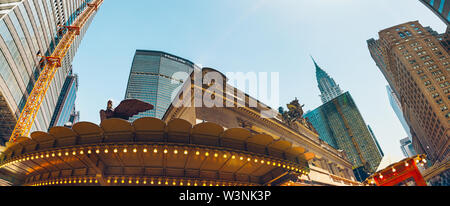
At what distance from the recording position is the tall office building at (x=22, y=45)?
42719mm

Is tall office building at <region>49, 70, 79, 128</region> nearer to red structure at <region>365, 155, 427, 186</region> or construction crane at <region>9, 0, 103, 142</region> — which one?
construction crane at <region>9, 0, 103, 142</region>

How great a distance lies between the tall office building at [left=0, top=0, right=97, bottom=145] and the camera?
140ft

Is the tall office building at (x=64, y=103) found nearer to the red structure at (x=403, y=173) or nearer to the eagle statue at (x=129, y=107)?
the eagle statue at (x=129, y=107)

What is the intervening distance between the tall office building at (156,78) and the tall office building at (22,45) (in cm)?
6242

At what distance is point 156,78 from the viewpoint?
138 m

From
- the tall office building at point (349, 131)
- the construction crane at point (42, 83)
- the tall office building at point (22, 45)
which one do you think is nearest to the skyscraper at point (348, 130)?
the tall office building at point (349, 131)

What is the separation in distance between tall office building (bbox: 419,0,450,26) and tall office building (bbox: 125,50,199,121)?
406 ft

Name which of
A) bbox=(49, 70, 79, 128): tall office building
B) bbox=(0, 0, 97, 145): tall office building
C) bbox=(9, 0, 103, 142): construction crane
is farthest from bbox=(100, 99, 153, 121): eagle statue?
bbox=(49, 70, 79, 128): tall office building

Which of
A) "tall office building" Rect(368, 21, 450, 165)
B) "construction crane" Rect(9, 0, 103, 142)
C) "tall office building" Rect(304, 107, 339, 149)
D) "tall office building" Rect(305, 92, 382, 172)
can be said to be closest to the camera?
"construction crane" Rect(9, 0, 103, 142)

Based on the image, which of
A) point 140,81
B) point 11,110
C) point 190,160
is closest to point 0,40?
point 11,110

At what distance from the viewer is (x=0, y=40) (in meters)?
40.4

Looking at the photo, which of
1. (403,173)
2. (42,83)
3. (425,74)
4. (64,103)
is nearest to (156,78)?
(64,103)

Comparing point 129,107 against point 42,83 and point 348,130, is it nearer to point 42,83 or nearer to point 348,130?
point 42,83
